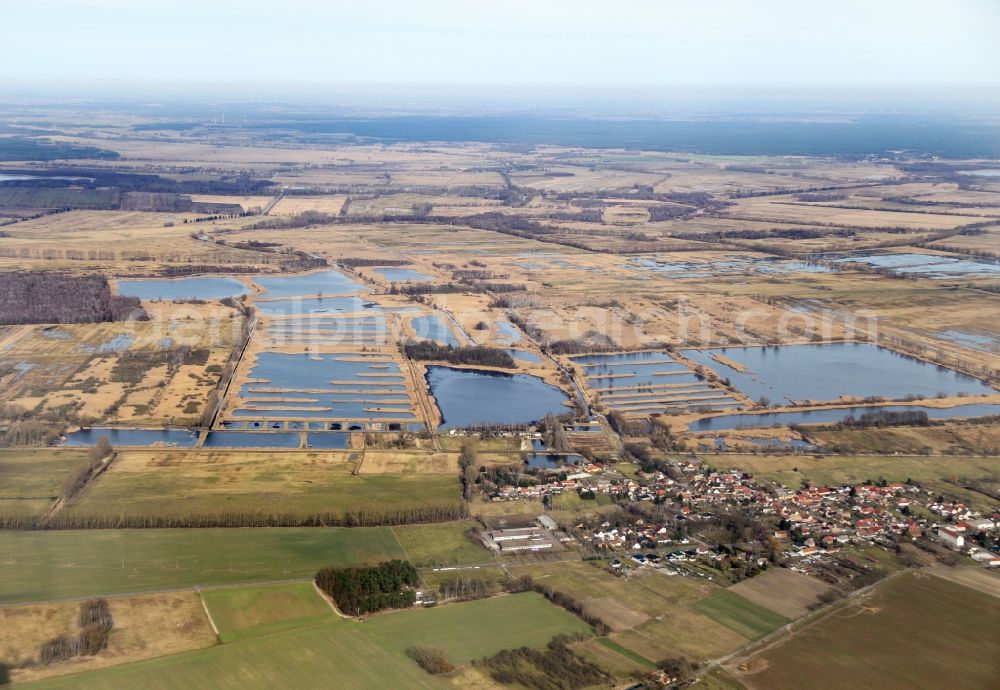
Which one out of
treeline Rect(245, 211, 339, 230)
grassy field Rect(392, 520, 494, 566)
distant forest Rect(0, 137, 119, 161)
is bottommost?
grassy field Rect(392, 520, 494, 566)

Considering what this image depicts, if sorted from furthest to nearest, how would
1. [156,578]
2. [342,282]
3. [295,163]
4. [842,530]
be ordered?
[295,163], [342,282], [842,530], [156,578]

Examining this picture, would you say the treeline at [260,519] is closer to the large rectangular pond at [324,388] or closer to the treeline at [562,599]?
the treeline at [562,599]

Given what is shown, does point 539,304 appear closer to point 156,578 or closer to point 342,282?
point 342,282

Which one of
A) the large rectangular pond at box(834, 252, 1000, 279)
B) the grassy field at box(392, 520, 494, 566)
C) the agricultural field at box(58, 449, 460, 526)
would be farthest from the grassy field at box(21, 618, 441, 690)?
the large rectangular pond at box(834, 252, 1000, 279)

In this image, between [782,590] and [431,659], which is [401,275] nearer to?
[782,590]

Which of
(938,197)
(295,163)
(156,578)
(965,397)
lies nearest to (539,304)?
(965,397)

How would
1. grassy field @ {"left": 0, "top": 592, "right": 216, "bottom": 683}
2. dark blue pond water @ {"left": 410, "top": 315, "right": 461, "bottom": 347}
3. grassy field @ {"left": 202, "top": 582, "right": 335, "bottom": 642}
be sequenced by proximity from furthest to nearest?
dark blue pond water @ {"left": 410, "top": 315, "right": 461, "bottom": 347} < grassy field @ {"left": 202, "top": 582, "right": 335, "bottom": 642} < grassy field @ {"left": 0, "top": 592, "right": 216, "bottom": 683}

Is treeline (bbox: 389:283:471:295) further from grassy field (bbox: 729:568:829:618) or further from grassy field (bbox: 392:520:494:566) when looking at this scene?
Answer: grassy field (bbox: 729:568:829:618)

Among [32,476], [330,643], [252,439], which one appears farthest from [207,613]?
[252,439]
